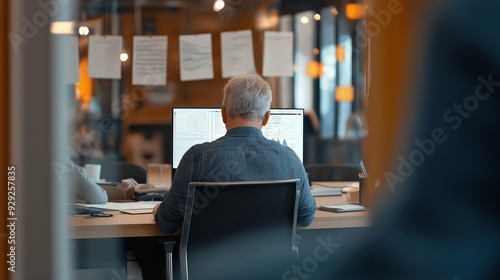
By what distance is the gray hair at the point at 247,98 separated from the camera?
2201 mm

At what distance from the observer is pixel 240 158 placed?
2.11m

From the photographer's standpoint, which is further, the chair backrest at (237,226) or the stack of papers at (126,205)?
the stack of papers at (126,205)

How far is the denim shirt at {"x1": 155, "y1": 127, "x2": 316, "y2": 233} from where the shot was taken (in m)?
2.04

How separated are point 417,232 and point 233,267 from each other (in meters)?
1.34

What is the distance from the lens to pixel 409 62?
1.99 feet

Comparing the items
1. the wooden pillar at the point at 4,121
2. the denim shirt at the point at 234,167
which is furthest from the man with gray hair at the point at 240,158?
the wooden pillar at the point at 4,121

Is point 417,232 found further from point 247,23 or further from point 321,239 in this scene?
point 247,23

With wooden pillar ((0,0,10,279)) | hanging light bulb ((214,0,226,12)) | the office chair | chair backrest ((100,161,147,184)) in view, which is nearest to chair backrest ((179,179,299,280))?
the office chair

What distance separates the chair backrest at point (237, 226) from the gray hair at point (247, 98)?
1.05 ft

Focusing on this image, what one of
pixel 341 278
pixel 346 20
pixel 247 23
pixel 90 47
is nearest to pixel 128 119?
pixel 90 47

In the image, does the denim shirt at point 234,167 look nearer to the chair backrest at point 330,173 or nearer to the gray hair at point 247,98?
the gray hair at point 247,98

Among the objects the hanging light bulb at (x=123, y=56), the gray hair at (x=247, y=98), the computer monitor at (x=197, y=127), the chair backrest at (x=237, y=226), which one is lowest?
the chair backrest at (x=237, y=226)

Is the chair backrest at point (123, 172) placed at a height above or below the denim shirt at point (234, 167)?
below

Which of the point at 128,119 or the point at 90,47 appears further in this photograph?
the point at 128,119
